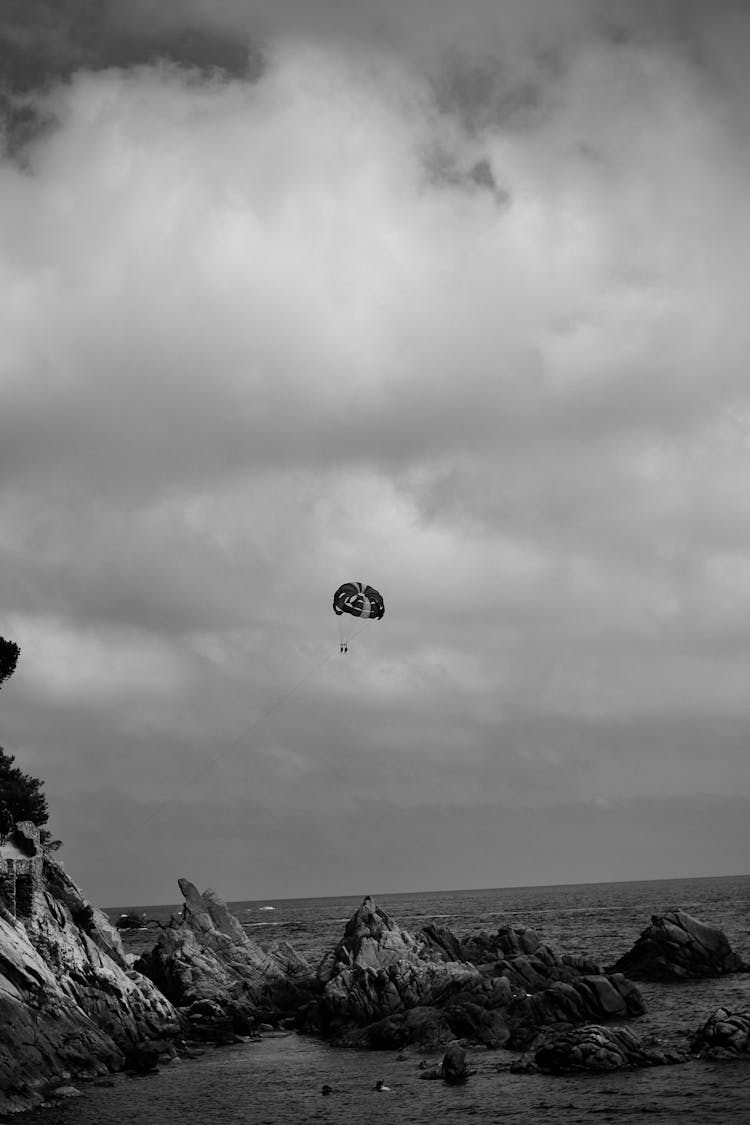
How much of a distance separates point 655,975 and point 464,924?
275ft

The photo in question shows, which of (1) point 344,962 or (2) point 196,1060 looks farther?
(1) point 344,962

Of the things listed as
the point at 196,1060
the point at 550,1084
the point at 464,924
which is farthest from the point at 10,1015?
the point at 464,924

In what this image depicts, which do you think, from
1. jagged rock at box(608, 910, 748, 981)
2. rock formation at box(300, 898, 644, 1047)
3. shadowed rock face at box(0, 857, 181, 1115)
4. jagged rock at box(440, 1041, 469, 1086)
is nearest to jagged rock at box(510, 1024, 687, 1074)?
jagged rock at box(440, 1041, 469, 1086)

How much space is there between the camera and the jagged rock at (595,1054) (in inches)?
1689

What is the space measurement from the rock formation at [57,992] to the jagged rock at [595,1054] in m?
19.9

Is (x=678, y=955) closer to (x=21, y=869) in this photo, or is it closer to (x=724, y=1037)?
(x=724, y=1037)

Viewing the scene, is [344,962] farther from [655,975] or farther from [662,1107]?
[662,1107]

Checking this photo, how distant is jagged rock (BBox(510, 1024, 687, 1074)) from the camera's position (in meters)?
42.9

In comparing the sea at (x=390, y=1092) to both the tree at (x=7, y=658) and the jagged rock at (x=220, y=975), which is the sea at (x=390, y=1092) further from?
the tree at (x=7, y=658)

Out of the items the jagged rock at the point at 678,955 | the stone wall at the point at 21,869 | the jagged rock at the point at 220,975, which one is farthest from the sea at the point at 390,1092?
the jagged rock at the point at 678,955

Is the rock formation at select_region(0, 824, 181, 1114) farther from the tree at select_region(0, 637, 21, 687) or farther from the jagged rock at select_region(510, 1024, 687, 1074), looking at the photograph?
the jagged rock at select_region(510, 1024, 687, 1074)

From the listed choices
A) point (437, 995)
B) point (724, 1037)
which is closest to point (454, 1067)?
point (724, 1037)

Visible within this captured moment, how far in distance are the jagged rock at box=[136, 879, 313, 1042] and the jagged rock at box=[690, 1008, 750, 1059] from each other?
26589 mm

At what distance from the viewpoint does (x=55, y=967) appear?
5003 cm
